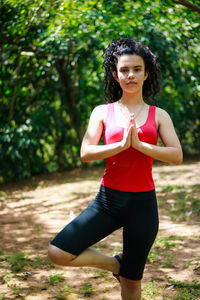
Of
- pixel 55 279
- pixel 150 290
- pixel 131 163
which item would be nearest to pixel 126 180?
pixel 131 163

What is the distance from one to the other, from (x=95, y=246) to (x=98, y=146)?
2.19 metres

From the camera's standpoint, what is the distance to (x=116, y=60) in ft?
7.37

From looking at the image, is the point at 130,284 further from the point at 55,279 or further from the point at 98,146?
the point at 55,279

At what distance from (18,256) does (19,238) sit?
0.63m

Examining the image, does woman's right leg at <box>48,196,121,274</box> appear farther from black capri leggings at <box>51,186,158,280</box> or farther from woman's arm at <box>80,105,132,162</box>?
woman's arm at <box>80,105,132,162</box>

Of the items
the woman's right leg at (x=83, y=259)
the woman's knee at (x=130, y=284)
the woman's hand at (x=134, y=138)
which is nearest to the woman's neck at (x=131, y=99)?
the woman's hand at (x=134, y=138)

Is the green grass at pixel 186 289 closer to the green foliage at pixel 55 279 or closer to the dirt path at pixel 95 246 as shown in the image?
the dirt path at pixel 95 246

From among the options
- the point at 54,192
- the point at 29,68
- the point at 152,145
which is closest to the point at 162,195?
the point at 54,192

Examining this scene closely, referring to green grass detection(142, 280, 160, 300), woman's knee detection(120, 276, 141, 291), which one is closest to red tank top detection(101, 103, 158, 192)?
woman's knee detection(120, 276, 141, 291)

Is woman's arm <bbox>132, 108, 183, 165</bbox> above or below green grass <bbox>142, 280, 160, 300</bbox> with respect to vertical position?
above

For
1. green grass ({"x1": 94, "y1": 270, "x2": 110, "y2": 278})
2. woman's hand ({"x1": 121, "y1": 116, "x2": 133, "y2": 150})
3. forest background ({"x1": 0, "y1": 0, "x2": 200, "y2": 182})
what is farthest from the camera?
forest background ({"x1": 0, "y1": 0, "x2": 200, "y2": 182})

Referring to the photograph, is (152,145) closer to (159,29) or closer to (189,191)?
(159,29)

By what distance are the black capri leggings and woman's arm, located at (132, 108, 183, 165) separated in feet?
0.80

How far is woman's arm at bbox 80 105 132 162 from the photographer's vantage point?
1950mm
